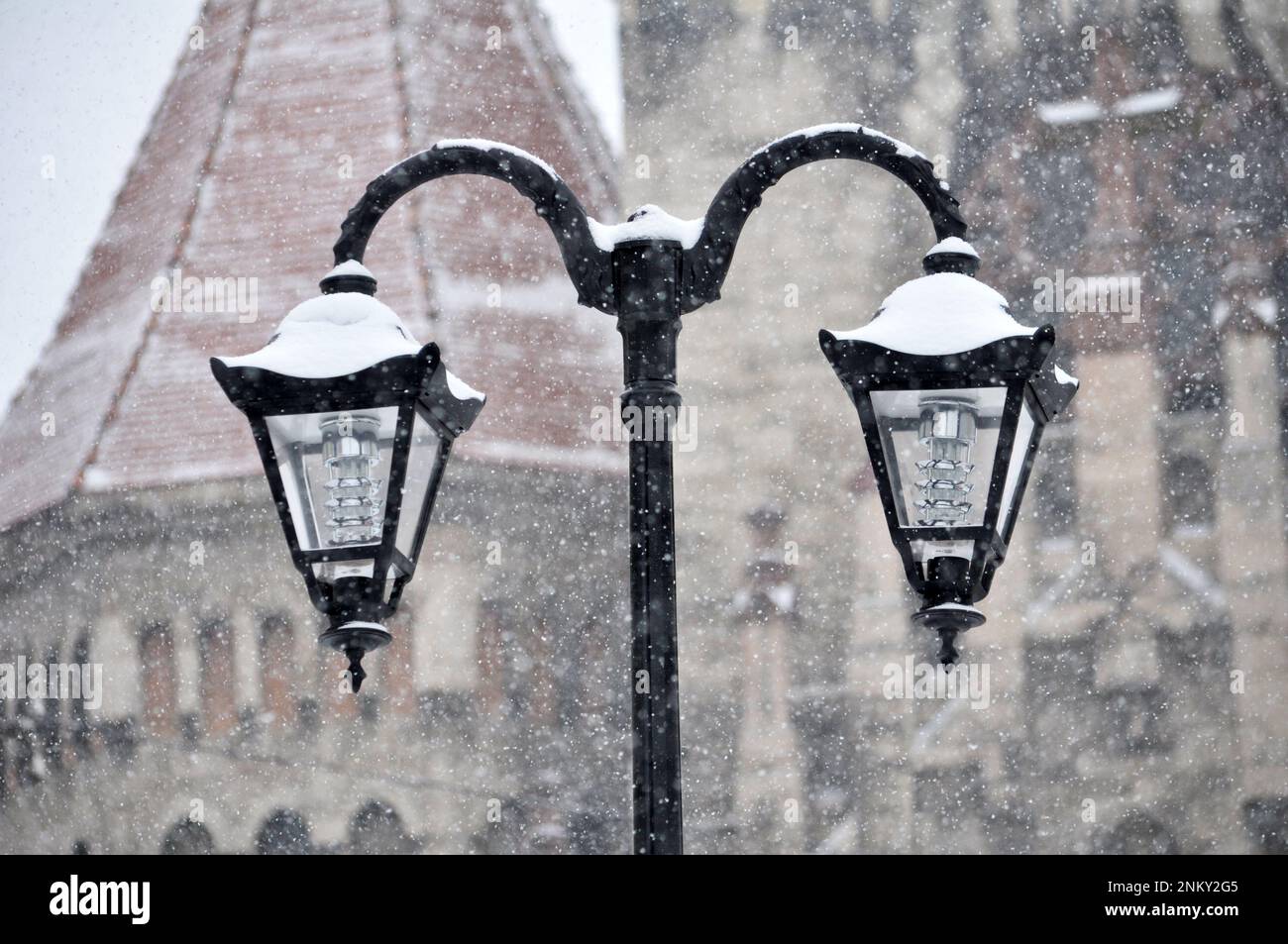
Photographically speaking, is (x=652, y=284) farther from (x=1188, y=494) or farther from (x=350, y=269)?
(x=1188, y=494)

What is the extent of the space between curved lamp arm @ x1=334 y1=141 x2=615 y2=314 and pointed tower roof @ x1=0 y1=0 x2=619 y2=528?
11949mm

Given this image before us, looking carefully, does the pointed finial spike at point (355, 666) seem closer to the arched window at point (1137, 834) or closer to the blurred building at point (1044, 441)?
the blurred building at point (1044, 441)

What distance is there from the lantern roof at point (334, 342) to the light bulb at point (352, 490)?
0.44 feet

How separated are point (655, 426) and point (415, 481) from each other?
465 mm

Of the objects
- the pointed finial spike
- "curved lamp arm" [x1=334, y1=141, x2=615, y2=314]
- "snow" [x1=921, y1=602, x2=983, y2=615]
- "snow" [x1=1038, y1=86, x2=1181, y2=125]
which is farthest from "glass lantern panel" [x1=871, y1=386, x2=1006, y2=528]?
"snow" [x1=1038, y1=86, x2=1181, y2=125]

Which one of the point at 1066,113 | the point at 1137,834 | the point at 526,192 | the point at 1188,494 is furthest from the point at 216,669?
the point at 526,192

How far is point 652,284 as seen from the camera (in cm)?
369

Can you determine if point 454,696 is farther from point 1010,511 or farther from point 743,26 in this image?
point 1010,511

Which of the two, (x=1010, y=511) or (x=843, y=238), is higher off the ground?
(x=843, y=238)

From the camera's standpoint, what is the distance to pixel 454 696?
16.2 meters

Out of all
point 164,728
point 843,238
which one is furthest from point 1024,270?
point 164,728

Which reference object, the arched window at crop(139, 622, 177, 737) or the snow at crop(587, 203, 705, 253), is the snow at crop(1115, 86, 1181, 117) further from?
the snow at crop(587, 203, 705, 253)

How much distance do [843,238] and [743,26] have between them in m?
2.21

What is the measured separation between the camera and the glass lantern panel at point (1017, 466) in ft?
11.9
